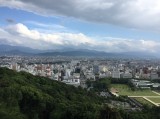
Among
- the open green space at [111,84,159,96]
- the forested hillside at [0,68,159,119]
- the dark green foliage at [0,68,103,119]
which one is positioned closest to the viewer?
the forested hillside at [0,68,159,119]

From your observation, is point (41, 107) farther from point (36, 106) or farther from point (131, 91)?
point (131, 91)

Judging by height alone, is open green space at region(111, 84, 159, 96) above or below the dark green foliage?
below

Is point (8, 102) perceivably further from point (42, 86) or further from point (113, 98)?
point (113, 98)

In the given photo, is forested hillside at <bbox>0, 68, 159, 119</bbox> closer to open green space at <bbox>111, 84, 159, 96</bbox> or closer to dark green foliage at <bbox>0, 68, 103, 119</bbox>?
dark green foliage at <bbox>0, 68, 103, 119</bbox>

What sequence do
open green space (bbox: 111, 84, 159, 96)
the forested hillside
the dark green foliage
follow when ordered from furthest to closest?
open green space (bbox: 111, 84, 159, 96)
the dark green foliage
the forested hillside

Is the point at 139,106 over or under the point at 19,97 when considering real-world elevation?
under

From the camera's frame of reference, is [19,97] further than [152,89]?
No

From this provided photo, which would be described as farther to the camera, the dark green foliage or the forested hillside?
the dark green foliage


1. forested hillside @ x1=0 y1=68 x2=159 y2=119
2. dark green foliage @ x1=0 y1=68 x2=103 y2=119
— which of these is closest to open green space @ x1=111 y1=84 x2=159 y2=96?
forested hillside @ x1=0 y1=68 x2=159 y2=119

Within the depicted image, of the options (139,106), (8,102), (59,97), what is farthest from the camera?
(139,106)

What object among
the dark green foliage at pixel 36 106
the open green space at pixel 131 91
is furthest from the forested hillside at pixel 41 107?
the open green space at pixel 131 91

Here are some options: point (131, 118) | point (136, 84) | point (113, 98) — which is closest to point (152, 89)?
point (136, 84)
